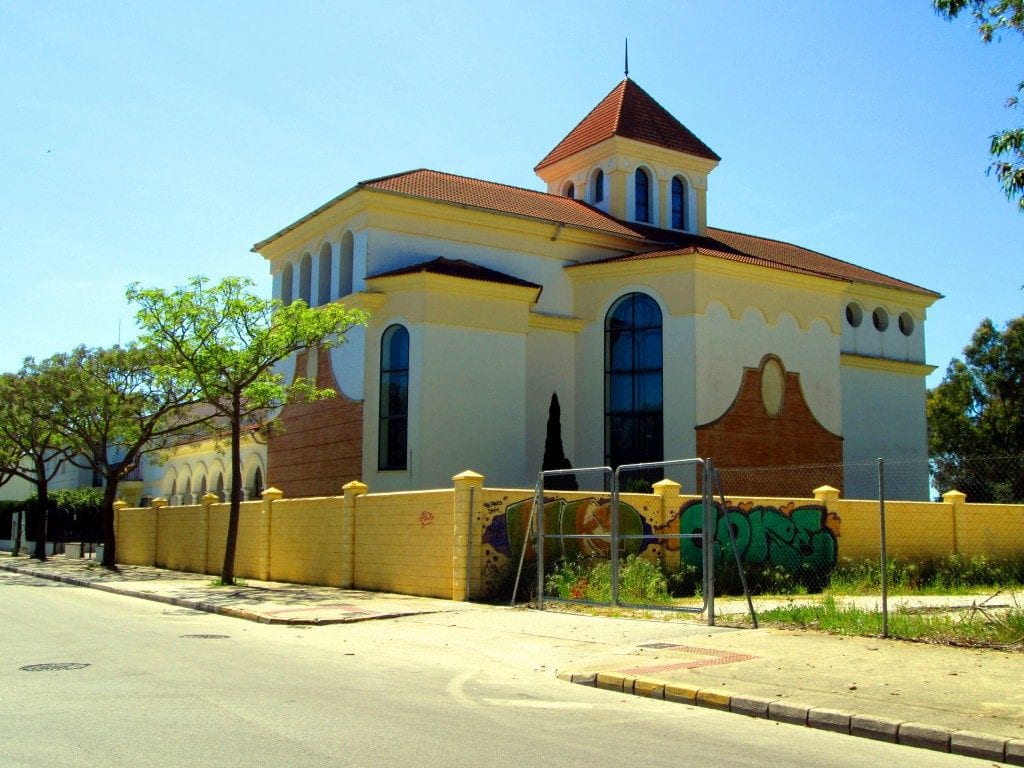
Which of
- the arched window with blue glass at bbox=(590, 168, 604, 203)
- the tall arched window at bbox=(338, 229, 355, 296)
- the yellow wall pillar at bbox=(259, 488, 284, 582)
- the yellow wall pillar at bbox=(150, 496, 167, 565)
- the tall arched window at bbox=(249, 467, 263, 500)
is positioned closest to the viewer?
the yellow wall pillar at bbox=(259, 488, 284, 582)

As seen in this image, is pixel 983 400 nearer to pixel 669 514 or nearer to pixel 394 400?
pixel 394 400

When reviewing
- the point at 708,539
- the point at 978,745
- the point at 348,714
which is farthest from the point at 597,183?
the point at 978,745

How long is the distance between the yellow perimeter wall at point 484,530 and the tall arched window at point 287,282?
9425mm

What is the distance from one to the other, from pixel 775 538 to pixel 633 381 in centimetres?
1153

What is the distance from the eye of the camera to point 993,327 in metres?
52.0

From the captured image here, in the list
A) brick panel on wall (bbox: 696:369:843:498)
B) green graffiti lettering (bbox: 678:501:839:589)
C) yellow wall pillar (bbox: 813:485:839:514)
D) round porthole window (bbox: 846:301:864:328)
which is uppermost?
round porthole window (bbox: 846:301:864:328)

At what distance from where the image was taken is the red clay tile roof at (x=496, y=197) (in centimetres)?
3288

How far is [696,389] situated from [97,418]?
20401 millimetres

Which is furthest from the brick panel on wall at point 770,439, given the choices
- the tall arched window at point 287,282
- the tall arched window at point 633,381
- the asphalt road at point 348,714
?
the asphalt road at point 348,714

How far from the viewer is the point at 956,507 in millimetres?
25906

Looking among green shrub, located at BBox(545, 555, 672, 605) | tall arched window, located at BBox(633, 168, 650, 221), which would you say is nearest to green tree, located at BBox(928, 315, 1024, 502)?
tall arched window, located at BBox(633, 168, 650, 221)

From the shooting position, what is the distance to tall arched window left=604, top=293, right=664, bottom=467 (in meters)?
32.9

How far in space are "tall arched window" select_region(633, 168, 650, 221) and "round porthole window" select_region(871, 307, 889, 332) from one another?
419 inches

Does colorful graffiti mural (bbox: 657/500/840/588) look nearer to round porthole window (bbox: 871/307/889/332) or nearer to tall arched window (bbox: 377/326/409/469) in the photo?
tall arched window (bbox: 377/326/409/469)
